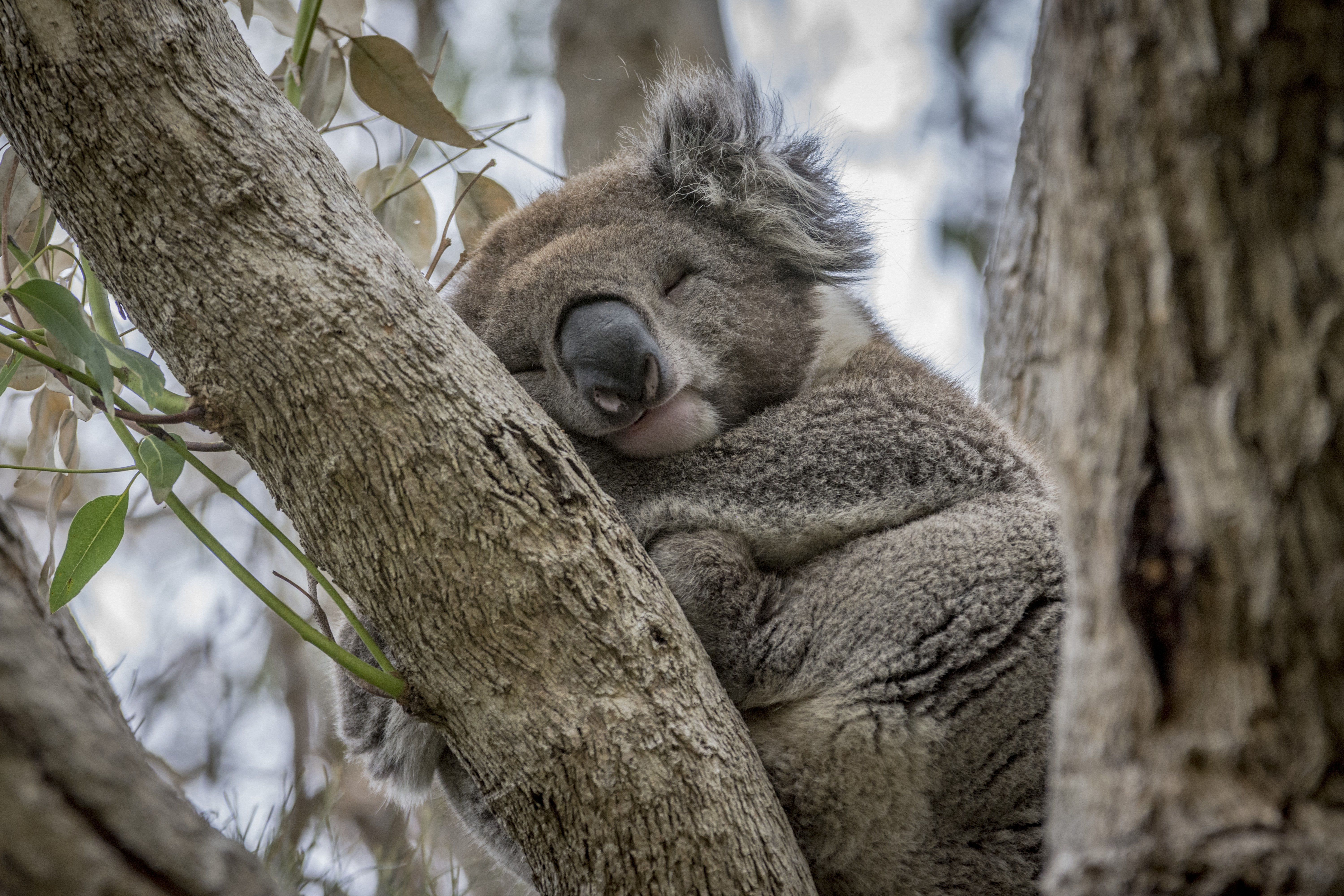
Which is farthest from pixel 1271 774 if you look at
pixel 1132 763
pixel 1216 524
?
pixel 1216 524

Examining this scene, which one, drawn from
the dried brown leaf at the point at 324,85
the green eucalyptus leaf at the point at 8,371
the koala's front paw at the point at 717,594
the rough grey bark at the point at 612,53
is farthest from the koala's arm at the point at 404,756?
the rough grey bark at the point at 612,53

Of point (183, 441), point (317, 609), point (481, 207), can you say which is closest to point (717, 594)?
point (317, 609)

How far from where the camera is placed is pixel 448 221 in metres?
2.62

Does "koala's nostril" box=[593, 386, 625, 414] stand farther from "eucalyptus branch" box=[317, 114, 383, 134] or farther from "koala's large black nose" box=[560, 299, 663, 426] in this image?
"eucalyptus branch" box=[317, 114, 383, 134]

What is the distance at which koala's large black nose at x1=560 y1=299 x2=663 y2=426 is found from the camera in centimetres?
214

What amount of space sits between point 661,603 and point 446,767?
880 millimetres

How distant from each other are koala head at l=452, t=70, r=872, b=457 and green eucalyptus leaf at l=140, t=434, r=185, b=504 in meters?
0.78

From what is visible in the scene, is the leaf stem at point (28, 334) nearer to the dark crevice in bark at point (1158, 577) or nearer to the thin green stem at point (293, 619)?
the thin green stem at point (293, 619)

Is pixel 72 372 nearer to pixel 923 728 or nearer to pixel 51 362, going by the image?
pixel 51 362

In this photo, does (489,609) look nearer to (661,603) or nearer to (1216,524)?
(661,603)

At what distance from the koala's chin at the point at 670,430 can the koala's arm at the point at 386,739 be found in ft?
2.17

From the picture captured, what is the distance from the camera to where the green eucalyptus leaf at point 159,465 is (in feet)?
5.56

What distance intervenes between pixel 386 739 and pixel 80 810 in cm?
A: 143

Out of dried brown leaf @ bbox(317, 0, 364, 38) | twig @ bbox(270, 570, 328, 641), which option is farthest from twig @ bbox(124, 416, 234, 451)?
dried brown leaf @ bbox(317, 0, 364, 38)
